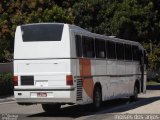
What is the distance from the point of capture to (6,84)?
3109 cm

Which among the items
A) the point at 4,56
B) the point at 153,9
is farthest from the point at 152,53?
the point at 4,56

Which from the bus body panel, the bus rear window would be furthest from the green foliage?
the bus rear window

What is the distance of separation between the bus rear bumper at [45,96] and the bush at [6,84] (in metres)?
12.1

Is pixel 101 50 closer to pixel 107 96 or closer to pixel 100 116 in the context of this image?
pixel 107 96

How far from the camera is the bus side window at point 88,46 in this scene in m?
19.5

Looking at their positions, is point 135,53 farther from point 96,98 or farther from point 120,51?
point 96,98

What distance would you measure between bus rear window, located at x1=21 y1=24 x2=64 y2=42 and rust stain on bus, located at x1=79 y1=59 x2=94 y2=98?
1.33 metres

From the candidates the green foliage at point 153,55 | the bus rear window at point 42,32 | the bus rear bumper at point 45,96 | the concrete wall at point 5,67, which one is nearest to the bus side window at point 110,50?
the bus rear window at point 42,32

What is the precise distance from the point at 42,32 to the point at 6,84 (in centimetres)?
1302

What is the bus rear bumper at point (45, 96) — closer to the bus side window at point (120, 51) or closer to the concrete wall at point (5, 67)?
the bus side window at point (120, 51)

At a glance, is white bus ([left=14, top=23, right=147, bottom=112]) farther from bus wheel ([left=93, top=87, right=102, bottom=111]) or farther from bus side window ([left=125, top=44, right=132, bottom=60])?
bus side window ([left=125, top=44, right=132, bottom=60])

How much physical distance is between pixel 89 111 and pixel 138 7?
1758 cm

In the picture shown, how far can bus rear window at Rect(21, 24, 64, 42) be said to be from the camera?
18.5 meters

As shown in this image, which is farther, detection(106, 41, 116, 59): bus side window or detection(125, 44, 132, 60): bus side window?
detection(125, 44, 132, 60): bus side window
